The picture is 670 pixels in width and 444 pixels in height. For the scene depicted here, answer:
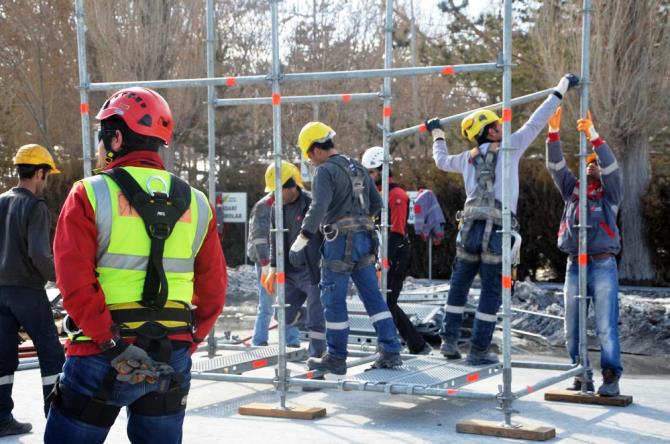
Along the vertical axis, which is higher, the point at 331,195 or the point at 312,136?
the point at 312,136

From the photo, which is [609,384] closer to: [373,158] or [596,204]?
[596,204]

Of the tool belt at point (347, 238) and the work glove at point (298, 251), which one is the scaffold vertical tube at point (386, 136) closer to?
the work glove at point (298, 251)

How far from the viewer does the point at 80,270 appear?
13.0ft

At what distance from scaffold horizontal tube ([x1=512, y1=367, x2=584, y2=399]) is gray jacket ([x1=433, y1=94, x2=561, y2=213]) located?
4.28 ft

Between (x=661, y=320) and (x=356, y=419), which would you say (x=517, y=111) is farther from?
(x=356, y=419)

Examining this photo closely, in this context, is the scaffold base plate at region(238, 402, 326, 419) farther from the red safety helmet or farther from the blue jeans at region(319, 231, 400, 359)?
the red safety helmet

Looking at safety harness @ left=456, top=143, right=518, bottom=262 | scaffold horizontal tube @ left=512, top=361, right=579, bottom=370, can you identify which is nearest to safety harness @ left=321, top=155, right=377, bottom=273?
safety harness @ left=456, top=143, right=518, bottom=262

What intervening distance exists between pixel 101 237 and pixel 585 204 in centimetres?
514

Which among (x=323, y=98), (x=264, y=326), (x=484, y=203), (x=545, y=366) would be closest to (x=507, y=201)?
(x=484, y=203)

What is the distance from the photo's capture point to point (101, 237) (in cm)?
407

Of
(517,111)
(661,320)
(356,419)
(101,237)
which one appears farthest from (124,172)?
(517,111)

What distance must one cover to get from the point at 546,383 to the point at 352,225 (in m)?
1.91

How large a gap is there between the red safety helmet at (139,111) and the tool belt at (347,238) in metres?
3.84

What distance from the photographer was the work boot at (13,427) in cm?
715
